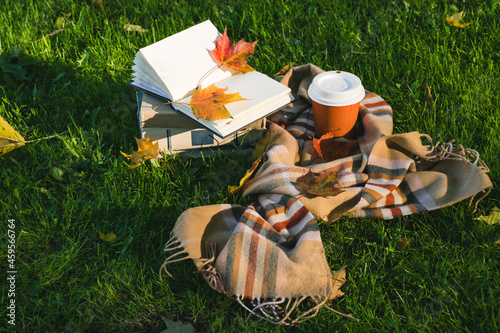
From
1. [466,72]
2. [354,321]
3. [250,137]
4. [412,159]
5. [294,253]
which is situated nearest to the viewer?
[354,321]

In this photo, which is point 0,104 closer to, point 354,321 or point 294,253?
point 294,253

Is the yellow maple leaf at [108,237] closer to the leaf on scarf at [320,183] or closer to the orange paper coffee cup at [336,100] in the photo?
the leaf on scarf at [320,183]

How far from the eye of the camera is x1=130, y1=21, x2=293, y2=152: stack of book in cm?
221

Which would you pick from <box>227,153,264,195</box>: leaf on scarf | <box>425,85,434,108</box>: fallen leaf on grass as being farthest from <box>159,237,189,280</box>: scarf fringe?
<box>425,85,434,108</box>: fallen leaf on grass

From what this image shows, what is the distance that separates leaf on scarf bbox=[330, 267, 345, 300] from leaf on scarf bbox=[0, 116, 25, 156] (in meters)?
1.73

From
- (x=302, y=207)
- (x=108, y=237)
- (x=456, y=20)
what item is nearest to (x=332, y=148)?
(x=302, y=207)

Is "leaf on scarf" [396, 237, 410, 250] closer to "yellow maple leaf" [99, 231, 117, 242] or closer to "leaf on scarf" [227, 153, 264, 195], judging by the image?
"leaf on scarf" [227, 153, 264, 195]

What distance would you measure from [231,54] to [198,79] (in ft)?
0.88

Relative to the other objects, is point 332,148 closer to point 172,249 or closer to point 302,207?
point 302,207

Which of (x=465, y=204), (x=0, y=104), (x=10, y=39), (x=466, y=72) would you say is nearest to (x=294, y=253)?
(x=465, y=204)

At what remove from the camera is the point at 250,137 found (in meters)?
2.42

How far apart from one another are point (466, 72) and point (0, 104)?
2778 millimetres

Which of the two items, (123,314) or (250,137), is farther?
(250,137)

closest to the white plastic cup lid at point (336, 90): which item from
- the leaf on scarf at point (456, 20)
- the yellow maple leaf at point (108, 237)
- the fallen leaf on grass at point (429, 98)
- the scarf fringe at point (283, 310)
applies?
the fallen leaf on grass at point (429, 98)
